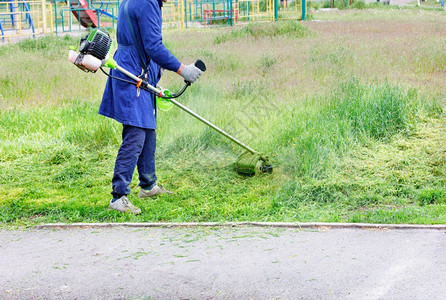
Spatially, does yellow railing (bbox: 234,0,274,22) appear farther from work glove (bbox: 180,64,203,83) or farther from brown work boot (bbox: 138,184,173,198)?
work glove (bbox: 180,64,203,83)

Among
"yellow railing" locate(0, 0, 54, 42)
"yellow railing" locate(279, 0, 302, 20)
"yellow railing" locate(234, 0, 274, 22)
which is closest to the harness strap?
"yellow railing" locate(0, 0, 54, 42)

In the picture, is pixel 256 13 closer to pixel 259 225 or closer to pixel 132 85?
pixel 132 85

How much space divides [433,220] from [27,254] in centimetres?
312

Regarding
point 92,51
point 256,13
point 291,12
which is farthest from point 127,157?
point 291,12

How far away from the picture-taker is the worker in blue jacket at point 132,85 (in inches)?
200

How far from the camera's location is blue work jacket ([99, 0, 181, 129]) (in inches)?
200

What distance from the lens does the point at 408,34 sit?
53.1ft

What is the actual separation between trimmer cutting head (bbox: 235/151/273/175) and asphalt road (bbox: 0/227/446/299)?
4.90 feet

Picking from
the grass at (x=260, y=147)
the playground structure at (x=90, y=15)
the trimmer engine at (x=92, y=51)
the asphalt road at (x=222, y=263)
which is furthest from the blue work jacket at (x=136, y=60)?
the playground structure at (x=90, y=15)

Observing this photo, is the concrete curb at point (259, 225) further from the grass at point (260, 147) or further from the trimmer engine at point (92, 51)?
the trimmer engine at point (92, 51)

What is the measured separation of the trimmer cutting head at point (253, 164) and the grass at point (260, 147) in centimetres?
10

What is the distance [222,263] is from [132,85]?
190 cm

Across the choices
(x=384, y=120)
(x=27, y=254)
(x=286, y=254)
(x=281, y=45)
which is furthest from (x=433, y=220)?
(x=281, y=45)

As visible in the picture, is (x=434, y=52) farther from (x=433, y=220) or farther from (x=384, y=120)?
(x=433, y=220)
